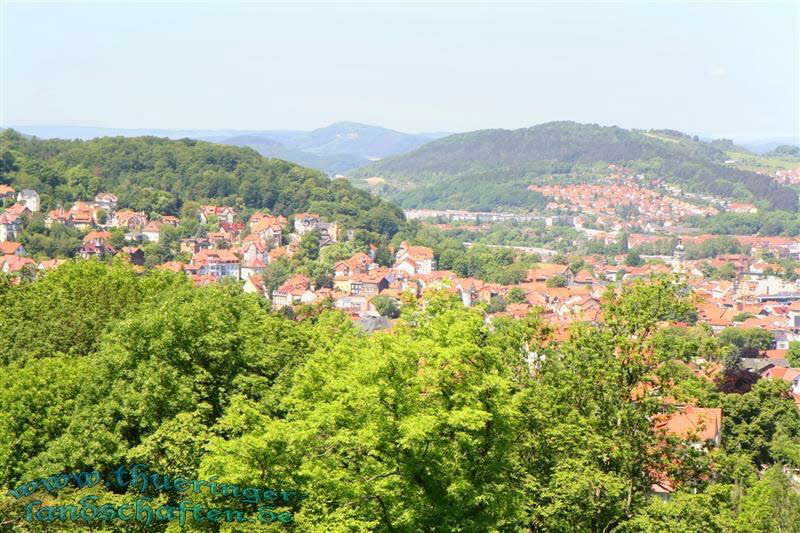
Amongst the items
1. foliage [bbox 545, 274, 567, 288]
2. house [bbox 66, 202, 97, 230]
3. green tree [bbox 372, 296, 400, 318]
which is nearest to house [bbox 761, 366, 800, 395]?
green tree [bbox 372, 296, 400, 318]

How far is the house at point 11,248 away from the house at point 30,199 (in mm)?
10625

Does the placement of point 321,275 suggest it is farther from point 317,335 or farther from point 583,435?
point 583,435

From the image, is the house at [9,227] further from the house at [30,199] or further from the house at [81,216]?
the house at [81,216]

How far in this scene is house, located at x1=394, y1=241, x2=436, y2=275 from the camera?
8806 cm

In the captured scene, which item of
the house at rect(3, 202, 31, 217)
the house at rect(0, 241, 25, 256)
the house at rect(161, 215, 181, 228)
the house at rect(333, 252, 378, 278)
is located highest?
the house at rect(3, 202, 31, 217)

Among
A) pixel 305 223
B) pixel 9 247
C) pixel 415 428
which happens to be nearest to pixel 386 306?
pixel 9 247

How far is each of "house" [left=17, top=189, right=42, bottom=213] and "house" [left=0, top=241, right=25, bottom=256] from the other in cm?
1063

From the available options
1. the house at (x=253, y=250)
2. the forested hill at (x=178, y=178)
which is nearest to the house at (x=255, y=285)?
the house at (x=253, y=250)

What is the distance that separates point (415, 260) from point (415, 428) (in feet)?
250

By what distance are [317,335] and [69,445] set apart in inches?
268

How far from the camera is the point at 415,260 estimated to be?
8881 cm

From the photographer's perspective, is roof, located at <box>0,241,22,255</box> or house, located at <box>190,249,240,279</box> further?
house, located at <box>190,249,240,279</box>

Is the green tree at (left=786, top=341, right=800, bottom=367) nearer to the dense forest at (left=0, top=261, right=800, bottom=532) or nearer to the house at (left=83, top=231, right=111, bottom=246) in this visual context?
the dense forest at (left=0, top=261, right=800, bottom=532)

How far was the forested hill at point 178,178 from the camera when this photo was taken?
9531 centimetres
